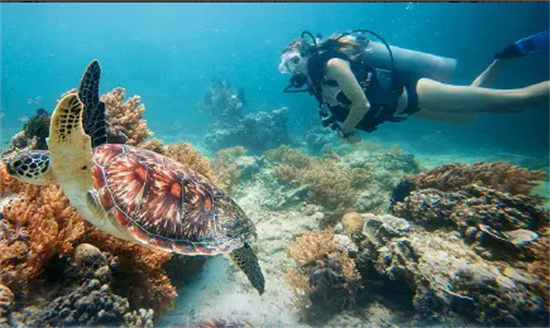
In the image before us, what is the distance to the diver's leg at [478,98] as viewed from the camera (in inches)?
156

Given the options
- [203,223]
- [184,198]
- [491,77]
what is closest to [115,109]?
[184,198]

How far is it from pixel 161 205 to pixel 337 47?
4.18 meters

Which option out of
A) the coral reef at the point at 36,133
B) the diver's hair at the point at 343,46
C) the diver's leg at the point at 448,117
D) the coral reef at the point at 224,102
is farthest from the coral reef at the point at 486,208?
the coral reef at the point at 224,102

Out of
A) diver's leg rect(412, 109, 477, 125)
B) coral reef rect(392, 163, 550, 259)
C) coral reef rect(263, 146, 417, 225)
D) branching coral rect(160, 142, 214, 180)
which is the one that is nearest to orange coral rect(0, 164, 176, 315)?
branching coral rect(160, 142, 214, 180)

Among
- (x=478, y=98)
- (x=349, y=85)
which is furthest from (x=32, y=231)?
(x=478, y=98)

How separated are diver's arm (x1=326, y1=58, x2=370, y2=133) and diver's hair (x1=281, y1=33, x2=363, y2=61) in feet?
1.39

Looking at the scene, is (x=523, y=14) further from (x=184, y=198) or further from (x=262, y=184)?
(x=184, y=198)

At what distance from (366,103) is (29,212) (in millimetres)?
4437

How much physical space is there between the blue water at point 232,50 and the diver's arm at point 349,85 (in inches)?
652

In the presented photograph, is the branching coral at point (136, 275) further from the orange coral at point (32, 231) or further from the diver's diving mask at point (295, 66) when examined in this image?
the diver's diving mask at point (295, 66)

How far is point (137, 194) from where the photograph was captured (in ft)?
7.72

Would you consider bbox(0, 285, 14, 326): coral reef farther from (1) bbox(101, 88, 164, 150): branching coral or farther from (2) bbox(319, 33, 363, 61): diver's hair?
(2) bbox(319, 33, 363, 61): diver's hair

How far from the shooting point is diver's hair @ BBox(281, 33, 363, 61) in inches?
187

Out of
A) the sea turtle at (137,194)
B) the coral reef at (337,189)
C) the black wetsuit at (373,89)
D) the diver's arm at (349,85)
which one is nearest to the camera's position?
the sea turtle at (137,194)
